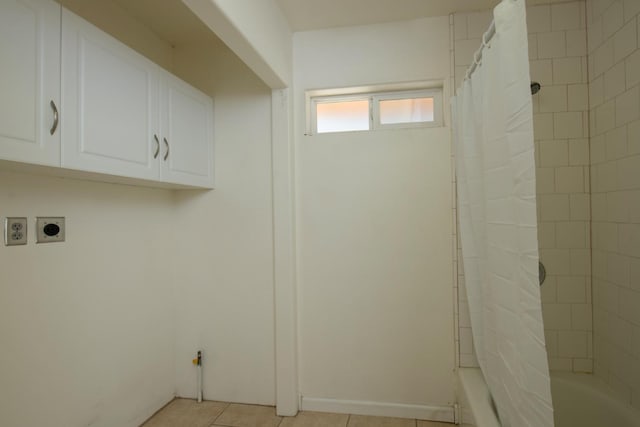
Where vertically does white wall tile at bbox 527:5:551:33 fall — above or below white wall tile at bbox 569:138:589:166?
above

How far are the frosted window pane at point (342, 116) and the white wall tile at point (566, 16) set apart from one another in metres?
1.18

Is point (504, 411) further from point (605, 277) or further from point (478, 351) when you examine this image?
point (605, 277)

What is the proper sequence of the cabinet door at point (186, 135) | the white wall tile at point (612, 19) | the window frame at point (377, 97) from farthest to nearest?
the window frame at point (377, 97) < the cabinet door at point (186, 135) < the white wall tile at point (612, 19)

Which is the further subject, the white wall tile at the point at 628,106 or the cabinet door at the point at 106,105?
the white wall tile at the point at 628,106

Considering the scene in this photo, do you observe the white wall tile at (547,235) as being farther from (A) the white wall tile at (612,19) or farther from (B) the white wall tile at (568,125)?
(A) the white wall tile at (612,19)

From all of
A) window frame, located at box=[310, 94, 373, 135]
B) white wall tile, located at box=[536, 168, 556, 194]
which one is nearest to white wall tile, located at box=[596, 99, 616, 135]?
white wall tile, located at box=[536, 168, 556, 194]

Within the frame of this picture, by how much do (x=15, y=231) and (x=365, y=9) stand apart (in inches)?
84.9

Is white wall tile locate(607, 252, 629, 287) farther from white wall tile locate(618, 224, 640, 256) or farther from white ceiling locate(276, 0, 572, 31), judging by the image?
white ceiling locate(276, 0, 572, 31)

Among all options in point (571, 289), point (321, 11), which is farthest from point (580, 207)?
point (321, 11)

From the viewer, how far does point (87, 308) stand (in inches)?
73.0

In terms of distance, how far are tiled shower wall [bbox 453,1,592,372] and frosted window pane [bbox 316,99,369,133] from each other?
1.04 meters

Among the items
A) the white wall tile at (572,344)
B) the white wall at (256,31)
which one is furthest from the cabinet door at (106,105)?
the white wall tile at (572,344)

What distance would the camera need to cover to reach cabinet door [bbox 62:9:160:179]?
4.71 ft

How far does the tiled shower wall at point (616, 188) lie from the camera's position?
1707 millimetres
